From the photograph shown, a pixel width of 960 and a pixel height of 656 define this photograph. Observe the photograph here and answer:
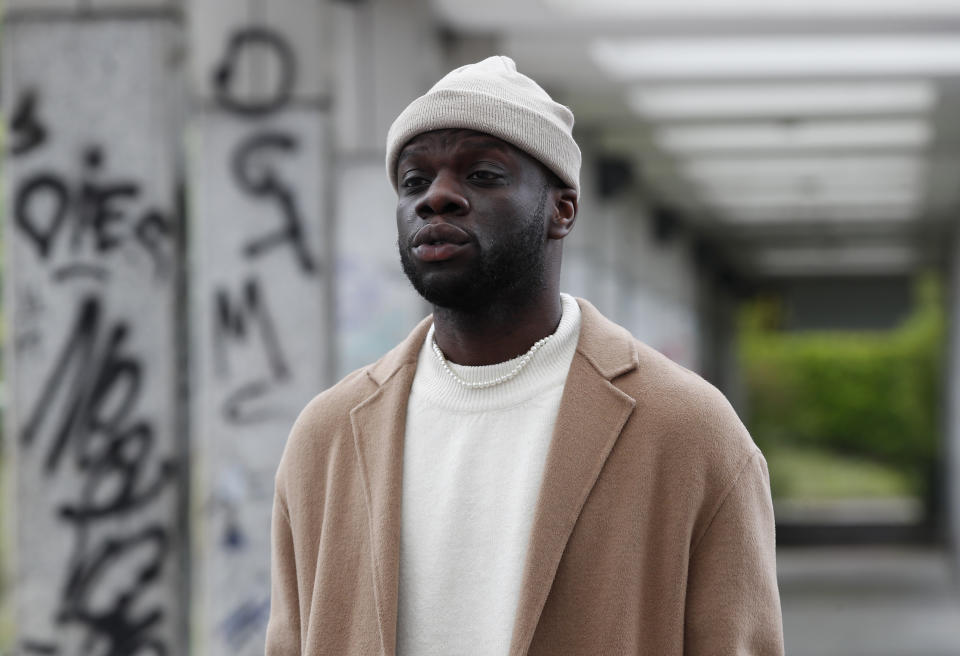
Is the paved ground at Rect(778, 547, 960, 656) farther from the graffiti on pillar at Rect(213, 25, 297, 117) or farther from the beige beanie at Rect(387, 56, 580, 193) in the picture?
the beige beanie at Rect(387, 56, 580, 193)

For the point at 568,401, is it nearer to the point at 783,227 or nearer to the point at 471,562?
the point at 471,562

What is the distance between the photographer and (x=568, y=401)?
7.79 feet

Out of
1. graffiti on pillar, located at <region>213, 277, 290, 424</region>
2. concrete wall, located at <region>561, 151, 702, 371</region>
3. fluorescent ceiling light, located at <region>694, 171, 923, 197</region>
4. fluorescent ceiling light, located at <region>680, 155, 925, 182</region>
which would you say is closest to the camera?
graffiti on pillar, located at <region>213, 277, 290, 424</region>

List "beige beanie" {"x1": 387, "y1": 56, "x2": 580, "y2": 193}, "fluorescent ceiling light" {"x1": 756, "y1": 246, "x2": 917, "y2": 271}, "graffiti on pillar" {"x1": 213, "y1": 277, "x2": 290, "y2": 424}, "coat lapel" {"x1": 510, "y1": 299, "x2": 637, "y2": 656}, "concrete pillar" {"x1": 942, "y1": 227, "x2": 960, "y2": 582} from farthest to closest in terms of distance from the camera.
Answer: "fluorescent ceiling light" {"x1": 756, "y1": 246, "x2": 917, "y2": 271}, "concrete pillar" {"x1": 942, "y1": 227, "x2": 960, "y2": 582}, "graffiti on pillar" {"x1": 213, "y1": 277, "x2": 290, "y2": 424}, "beige beanie" {"x1": 387, "y1": 56, "x2": 580, "y2": 193}, "coat lapel" {"x1": 510, "y1": 299, "x2": 637, "y2": 656}

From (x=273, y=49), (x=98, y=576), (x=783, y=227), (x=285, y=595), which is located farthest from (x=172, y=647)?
(x=783, y=227)

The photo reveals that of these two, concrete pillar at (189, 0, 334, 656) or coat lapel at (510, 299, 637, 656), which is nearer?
coat lapel at (510, 299, 637, 656)

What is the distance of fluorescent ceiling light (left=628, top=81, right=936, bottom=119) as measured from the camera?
12133mm

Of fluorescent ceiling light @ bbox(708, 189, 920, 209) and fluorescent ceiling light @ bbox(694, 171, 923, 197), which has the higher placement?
fluorescent ceiling light @ bbox(694, 171, 923, 197)

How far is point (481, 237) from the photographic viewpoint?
232cm

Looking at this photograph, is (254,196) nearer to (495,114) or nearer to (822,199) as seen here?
(495,114)

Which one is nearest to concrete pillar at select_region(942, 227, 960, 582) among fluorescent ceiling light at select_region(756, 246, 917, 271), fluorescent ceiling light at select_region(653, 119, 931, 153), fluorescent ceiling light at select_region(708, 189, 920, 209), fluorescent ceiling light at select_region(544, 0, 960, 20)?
fluorescent ceiling light at select_region(708, 189, 920, 209)

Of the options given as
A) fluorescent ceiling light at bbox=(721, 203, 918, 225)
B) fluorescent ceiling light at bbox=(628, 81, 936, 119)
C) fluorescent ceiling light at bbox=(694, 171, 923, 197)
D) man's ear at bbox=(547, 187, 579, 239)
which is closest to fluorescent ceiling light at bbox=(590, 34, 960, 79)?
fluorescent ceiling light at bbox=(628, 81, 936, 119)

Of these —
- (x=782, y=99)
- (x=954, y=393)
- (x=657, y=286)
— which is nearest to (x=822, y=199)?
(x=657, y=286)

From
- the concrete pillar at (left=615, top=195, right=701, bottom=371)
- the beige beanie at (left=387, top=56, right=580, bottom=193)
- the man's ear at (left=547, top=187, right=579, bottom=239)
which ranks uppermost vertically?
the beige beanie at (left=387, top=56, right=580, bottom=193)
